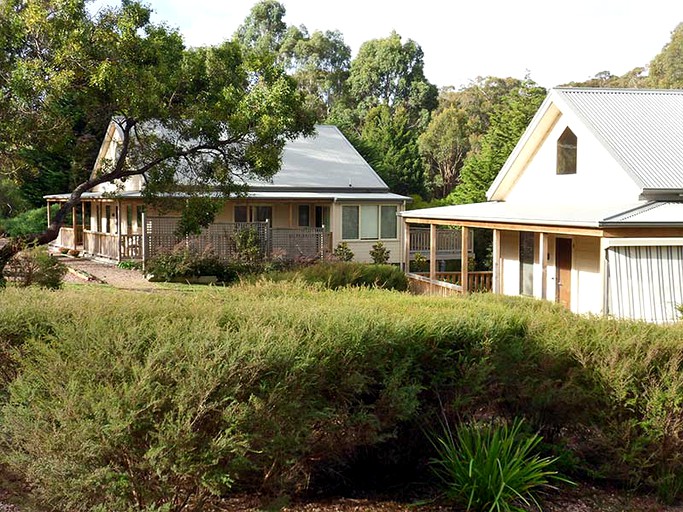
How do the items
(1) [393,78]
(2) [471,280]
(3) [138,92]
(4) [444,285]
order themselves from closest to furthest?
(3) [138,92]
(4) [444,285]
(2) [471,280]
(1) [393,78]

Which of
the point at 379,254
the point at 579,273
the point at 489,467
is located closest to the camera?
the point at 489,467

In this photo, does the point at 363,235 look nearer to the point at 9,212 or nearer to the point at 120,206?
the point at 120,206

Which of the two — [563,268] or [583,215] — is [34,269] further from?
[563,268]

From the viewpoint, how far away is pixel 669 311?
15.8 meters

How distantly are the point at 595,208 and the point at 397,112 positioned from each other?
1438 inches

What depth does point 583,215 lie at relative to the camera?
16.3 metres

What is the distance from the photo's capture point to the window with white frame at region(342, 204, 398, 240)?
31.9 m

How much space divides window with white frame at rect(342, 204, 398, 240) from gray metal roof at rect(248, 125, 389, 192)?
1.61 meters

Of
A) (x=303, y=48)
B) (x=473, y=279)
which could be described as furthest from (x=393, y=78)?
(x=473, y=279)

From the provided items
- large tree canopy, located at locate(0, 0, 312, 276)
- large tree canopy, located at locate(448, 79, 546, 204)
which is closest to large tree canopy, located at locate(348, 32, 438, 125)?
large tree canopy, located at locate(448, 79, 546, 204)

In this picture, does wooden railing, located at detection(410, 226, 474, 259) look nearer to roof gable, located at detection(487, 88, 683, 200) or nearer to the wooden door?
roof gable, located at detection(487, 88, 683, 200)

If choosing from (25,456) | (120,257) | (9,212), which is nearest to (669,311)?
(25,456)

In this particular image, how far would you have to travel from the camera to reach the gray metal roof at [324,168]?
32656mm

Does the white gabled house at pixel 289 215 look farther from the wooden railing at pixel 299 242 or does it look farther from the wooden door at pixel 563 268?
the wooden door at pixel 563 268
